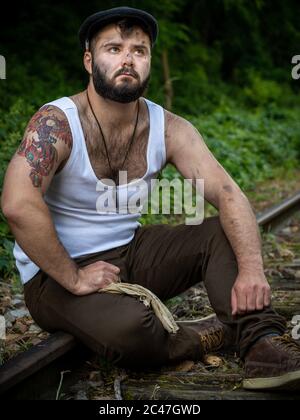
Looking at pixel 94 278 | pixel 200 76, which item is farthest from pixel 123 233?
pixel 200 76

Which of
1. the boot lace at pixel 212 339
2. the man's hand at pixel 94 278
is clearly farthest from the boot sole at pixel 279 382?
the man's hand at pixel 94 278

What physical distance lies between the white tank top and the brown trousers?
70 mm

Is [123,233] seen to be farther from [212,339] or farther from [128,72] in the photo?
[128,72]

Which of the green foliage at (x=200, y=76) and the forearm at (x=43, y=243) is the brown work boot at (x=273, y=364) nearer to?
the forearm at (x=43, y=243)

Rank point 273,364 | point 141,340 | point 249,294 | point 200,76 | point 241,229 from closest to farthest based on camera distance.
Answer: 1. point 273,364
2. point 141,340
3. point 249,294
4. point 241,229
5. point 200,76

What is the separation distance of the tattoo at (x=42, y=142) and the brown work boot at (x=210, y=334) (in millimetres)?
1075

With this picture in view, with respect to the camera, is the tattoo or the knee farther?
the tattoo

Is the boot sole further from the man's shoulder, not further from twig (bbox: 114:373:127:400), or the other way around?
the man's shoulder

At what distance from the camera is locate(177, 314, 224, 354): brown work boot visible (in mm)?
3475

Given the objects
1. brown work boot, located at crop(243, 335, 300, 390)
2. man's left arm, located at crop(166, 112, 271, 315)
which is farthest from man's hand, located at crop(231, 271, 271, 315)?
brown work boot, located at crop(243, 335, 300, 390)

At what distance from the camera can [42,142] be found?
3.26m

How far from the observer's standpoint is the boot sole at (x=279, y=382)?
9.25 feet

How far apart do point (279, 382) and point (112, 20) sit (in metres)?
1.89

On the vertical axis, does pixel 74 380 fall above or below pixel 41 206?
below
